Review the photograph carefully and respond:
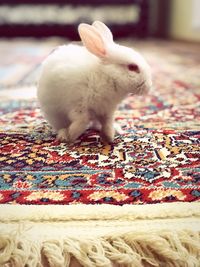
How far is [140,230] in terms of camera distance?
0.65m

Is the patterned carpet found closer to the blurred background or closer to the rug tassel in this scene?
the rug tassel

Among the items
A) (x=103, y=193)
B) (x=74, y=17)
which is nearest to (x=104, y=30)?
(x=103, y=193)

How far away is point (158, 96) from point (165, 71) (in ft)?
2.36

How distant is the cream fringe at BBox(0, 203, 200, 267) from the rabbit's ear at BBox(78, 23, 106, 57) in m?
0.42

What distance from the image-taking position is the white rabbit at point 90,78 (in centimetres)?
99

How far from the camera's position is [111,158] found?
3.20 ft

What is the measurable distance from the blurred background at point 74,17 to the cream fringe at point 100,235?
3902 millimetres

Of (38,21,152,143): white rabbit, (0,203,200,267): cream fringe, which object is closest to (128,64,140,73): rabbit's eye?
(38,21,152,143): white rabbit

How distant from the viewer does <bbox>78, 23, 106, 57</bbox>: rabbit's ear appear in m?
0.98

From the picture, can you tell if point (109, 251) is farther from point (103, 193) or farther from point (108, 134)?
point (108, 134)

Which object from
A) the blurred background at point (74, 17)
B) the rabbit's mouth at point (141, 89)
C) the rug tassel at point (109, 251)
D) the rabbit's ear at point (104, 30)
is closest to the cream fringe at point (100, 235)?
the rug tassel at point (109, 251)

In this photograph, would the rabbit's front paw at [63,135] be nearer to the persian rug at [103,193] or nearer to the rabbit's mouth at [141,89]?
the persian rug at [103,193]

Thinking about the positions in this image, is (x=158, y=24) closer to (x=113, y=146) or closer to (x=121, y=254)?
(x=113, y=146)

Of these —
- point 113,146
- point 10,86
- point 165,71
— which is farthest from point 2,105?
point 165,71
